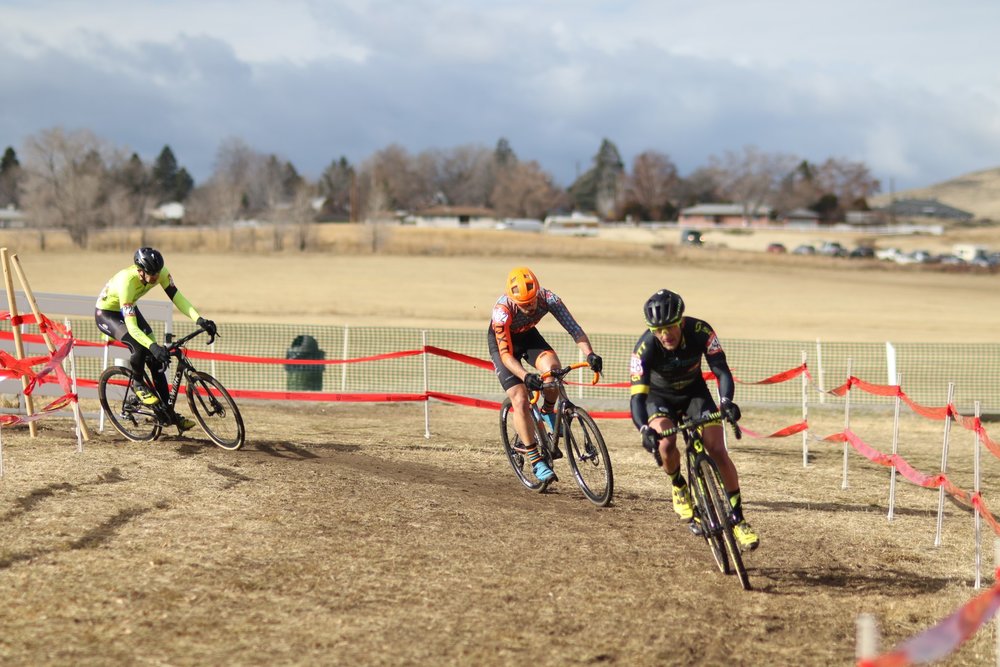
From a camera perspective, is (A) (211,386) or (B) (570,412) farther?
(A) (211,386)

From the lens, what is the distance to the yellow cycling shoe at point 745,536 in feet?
24.0

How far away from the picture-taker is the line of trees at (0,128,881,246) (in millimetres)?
111938

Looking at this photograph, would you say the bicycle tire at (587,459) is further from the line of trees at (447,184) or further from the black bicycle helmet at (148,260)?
the line of trees at (447,184)

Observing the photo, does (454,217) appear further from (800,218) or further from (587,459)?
(587,459)

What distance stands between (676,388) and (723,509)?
1.06m

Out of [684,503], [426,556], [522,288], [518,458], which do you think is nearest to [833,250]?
[518,458]

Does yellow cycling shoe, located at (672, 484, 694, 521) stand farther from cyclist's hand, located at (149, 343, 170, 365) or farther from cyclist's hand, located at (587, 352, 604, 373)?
cyclist's hand, located at (149, 343, 170, 365)

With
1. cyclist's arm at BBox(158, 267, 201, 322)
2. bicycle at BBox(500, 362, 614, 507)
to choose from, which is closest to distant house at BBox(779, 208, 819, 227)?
cyclist's arm at BBox(158, 267, 201, 322)

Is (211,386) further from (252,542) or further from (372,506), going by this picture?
(252,542)

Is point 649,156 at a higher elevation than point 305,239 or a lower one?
higher

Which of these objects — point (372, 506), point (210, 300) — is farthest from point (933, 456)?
point (210, 300)

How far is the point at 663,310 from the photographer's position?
24.7ft

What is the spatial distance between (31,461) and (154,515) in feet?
8.46

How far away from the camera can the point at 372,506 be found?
9.08 metres
